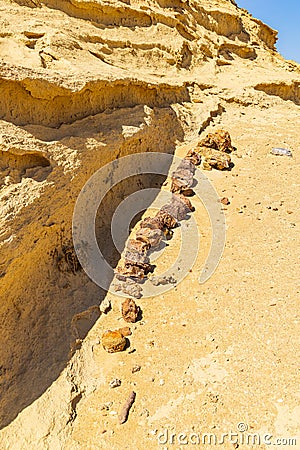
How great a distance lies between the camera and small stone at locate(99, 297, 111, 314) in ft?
11.4

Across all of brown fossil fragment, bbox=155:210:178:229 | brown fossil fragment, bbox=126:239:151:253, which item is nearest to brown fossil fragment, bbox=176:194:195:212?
brown fossil fragment, bbox=155:210:178:229

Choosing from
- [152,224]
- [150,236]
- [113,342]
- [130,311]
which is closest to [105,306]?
[130,311]

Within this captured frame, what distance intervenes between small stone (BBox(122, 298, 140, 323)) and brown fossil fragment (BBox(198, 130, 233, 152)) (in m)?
3.88

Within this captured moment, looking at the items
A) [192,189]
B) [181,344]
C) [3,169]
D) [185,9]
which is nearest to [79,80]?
[3,169]

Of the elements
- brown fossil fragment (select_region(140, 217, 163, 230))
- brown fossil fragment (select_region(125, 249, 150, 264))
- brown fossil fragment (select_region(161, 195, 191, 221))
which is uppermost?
brown fossil fragment (select_region(161, 195, 191, 221))

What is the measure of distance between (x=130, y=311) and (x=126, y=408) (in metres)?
0.94

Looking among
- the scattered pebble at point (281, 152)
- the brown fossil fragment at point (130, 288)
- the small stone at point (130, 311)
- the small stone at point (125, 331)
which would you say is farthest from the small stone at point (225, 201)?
the small stone at point (125, 331)

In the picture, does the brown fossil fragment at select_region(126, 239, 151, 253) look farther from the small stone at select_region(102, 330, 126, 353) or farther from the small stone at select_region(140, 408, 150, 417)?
the small stone at select_region(140, 408, 150, 417)

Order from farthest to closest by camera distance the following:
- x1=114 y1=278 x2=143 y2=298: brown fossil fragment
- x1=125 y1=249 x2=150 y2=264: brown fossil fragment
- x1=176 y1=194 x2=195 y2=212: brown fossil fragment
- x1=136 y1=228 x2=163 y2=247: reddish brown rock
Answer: x1=176 y1=194 x2=195 y2=212: brown fossil fragment
x1=136 y1=228 x2=163 y2=247: reddish brown rock
x1=125 y1=249 x2=150 y2=264: brown fossil fragment
x1=114 y1=278 x2=143 y2=298: brown fossil fragment

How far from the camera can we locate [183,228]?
4668 mm

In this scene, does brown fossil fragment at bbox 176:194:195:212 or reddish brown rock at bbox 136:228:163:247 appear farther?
brown fossil fragment at bbox 176:194:195:212

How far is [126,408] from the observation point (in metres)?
2.64

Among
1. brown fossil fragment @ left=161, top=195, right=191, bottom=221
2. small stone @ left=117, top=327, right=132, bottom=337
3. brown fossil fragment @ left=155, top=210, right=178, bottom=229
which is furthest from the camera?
brown fossil fragment @ left=161, top=195, right=191, bottom=221

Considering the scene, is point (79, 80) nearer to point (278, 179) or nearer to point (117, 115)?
point (117, 115)
